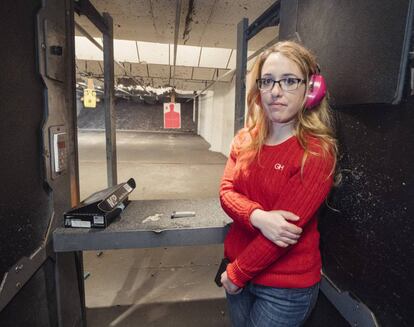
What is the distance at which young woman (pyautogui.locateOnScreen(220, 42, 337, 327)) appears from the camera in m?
0.64

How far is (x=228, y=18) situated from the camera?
83.0 inches

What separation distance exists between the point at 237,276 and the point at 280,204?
225 millimetres

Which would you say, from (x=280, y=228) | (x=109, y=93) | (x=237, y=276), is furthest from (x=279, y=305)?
(x=109, y=93)

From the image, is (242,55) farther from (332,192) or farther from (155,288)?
(155,288)

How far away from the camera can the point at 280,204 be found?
0.67 metres

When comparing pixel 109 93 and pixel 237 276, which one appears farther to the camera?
pixel 109 93

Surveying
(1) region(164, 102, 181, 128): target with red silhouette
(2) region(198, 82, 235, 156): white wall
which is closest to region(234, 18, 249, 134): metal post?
(1) region(164, 102, 181, 128): target with red silhouette

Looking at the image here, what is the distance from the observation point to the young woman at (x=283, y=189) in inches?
25.3

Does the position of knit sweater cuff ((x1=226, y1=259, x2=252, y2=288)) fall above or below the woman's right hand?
below

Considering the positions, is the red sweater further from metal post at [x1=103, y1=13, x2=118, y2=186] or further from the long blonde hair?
metal post at [x1=103, y1=13, x2=118, y2=186]

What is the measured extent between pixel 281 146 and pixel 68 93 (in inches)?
34.0

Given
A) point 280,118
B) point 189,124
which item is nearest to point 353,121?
point 280,118

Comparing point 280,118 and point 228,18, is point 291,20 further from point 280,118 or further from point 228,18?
point 228,18

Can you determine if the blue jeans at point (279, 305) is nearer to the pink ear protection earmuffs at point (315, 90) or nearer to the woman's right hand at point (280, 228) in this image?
the woman's right hand at point (280, 228)
